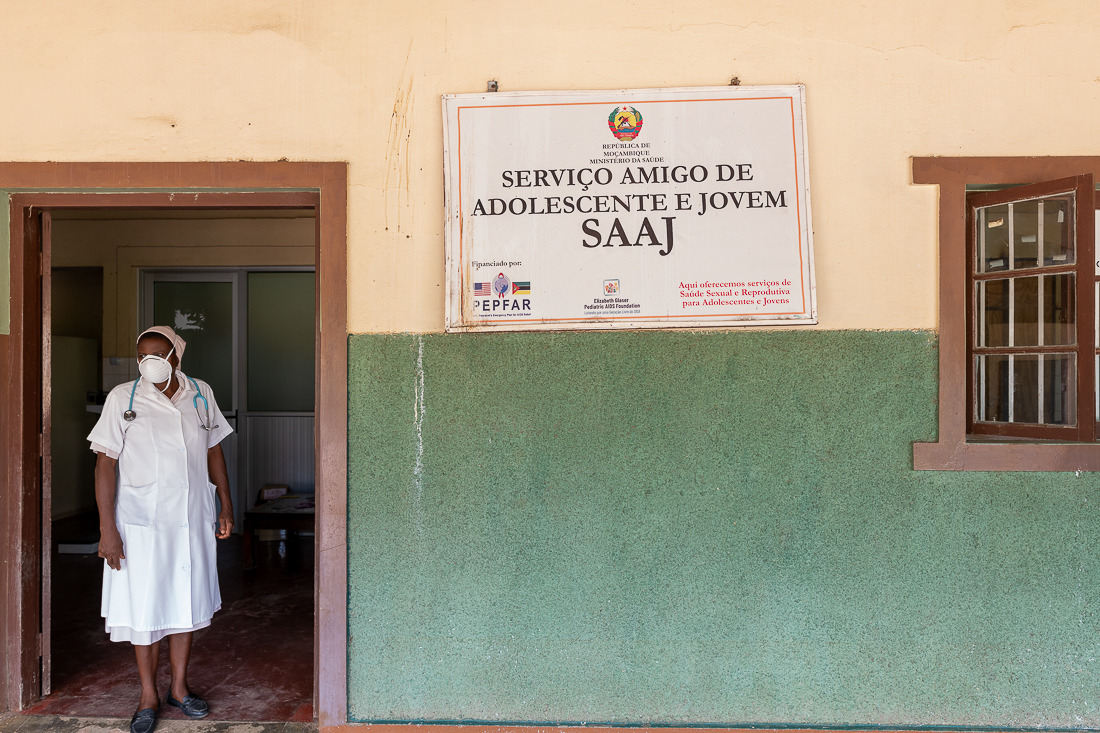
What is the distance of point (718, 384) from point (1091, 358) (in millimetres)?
1294

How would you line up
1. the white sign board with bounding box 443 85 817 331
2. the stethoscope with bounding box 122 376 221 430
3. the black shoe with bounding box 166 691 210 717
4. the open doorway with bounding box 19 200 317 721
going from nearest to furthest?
1. the white sign board with bounding box 443 85 817 331
2. the stethoscope with bounding box 122 376 221 430
3. the black shoe with bounding box 166 691 210 717
4. the open doorway with bounding box 19 200 317 721

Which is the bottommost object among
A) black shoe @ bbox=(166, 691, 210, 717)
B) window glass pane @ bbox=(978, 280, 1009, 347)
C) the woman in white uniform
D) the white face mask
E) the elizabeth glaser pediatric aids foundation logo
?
black shoe @ bbox=(166, 691, 210, 717)

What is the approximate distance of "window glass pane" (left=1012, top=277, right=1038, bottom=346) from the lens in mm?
2572

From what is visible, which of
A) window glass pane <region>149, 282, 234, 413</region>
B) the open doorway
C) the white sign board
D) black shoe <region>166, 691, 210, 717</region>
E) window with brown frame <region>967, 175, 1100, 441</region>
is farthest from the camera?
window glass pane <region>149, 282, 234, 413</region>

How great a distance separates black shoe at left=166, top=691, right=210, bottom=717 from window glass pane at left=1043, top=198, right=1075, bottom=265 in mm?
3749

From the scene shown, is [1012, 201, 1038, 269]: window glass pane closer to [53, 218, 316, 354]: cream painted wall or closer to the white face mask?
the white face mask

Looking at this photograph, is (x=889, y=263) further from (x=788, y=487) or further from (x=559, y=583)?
(x=559, y=583)

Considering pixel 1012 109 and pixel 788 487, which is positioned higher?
pixel 1012 109

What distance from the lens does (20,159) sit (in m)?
2.62

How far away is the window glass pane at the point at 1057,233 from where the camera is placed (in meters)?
2.48

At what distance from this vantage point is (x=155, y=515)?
2676mm

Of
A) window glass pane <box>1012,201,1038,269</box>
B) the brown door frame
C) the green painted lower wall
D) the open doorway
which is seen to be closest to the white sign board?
the green painted lower wall

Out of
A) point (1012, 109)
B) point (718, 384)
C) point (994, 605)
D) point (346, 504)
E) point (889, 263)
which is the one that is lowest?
point (994, 605)

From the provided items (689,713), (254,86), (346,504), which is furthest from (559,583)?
(254,86)
